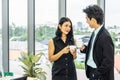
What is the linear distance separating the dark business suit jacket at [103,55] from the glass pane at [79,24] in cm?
140

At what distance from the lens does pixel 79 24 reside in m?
3.99

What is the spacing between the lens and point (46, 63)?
4.23 metres

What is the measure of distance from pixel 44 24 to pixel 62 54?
1.53m

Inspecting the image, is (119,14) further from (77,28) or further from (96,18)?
(96,18)

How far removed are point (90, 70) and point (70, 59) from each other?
497mm

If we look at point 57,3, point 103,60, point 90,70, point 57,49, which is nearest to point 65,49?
point 57,49

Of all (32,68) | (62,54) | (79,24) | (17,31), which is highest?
(79,24)

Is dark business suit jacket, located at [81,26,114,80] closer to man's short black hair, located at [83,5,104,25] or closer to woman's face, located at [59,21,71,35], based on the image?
man's short black hair, located at [83,5,104,25]

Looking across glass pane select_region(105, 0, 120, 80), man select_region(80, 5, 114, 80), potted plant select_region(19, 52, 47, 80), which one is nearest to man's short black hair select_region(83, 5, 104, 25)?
man select_region(80, 5, 114, 80)

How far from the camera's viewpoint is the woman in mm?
2986

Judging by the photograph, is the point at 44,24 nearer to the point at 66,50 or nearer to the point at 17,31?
the point at 17,31

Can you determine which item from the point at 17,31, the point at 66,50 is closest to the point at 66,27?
the point at 66,50

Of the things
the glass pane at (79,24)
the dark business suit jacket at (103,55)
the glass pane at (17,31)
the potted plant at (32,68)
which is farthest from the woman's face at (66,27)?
the glass pane at (17,31)

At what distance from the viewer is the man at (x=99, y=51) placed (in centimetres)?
238
